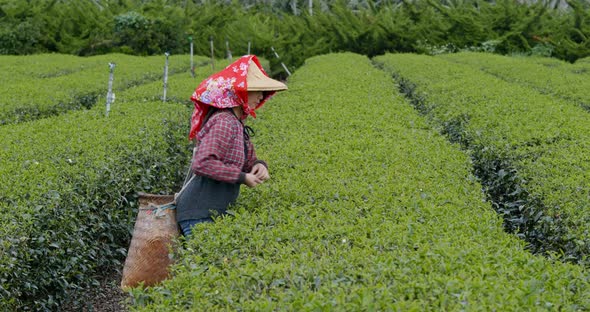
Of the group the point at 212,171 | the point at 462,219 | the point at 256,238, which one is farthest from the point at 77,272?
the point at 462,219

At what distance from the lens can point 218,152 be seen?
478 centimetres

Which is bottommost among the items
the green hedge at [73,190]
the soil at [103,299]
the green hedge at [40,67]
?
the green hedge at [40,67]

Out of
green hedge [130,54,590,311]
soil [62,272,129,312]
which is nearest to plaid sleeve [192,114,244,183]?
green hedge [130,54,590,311]

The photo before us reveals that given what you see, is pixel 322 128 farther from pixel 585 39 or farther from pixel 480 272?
pixel 585 39

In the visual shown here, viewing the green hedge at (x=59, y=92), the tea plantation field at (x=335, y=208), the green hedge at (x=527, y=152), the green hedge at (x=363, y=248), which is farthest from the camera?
the green hedge at (x=59, y=92)

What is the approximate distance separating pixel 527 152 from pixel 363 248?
3.83m

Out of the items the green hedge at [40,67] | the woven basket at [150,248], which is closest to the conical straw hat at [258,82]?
the woven basket at [150,248]

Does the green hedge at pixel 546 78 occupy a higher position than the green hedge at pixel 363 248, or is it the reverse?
the green hedge at pixel 363 248

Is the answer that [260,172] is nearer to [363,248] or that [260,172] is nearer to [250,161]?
[250,161]

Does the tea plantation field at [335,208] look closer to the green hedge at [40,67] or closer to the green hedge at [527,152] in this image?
the green hedge at [527,152]

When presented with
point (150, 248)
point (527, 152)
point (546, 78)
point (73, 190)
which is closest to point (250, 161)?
point (150, 248)

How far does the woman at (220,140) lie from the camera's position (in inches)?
188

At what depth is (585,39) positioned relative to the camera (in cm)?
2680

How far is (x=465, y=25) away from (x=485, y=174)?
2298 centimetres
